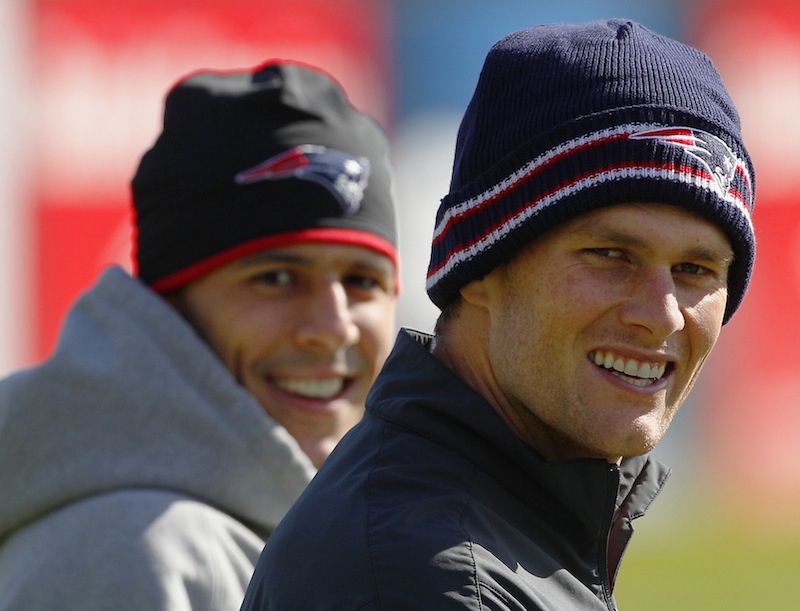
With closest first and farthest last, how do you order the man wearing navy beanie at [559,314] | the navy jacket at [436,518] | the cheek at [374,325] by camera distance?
the navy jacket at [436,518] → the man wearing navy beanie at [559,314] → the cheek at [374,325]

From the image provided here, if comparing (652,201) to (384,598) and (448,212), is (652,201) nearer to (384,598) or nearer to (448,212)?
(448,212)

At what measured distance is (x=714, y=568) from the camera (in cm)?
977

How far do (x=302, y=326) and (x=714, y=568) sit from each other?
762cm

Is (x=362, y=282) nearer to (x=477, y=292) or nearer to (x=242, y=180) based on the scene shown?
(x=242, y=180)

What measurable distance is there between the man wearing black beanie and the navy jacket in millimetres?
573

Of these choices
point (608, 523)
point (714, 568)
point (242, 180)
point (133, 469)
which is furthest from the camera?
point (714, 568)

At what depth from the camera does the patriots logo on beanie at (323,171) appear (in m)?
2.73

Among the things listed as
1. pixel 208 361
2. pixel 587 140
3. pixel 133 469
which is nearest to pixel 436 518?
pixel 587 140

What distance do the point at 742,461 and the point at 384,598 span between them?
377 inches

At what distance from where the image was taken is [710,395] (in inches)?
420

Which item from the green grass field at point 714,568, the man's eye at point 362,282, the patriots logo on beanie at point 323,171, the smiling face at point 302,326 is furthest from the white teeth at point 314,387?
the green grass field at point 714,568

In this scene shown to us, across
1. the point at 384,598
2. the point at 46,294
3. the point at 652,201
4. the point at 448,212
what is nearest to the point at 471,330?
the point at 448,212

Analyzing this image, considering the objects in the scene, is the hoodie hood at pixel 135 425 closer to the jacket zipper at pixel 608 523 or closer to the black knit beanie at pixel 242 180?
the black knit beanie at pixel 242 180

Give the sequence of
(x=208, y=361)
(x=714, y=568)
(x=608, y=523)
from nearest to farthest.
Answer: (x=608, y=523) → (x=208, y=361) → (x=714, y=568)
